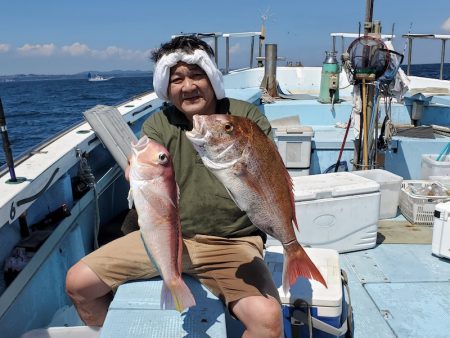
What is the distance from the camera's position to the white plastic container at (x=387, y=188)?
4.56m

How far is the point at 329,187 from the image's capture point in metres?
3.80

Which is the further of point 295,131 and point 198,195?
point 295,131

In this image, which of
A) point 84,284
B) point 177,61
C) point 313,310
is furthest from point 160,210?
point 313,310

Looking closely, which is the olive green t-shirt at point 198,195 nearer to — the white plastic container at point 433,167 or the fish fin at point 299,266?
the fish fin at point 299,266

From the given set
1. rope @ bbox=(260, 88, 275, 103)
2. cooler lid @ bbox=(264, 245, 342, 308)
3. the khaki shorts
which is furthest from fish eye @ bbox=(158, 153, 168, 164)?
rope @ bbox=(260, 88, 275, 103)

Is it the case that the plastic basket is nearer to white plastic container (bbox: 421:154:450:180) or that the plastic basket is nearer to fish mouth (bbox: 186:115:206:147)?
white plastic container (bbox: 421:154:450:180)

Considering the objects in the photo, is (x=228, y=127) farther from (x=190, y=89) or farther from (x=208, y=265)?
(x=208, y=265)

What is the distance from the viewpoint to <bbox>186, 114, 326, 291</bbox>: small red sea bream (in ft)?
5.32

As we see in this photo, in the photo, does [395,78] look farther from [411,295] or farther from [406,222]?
[411,295]

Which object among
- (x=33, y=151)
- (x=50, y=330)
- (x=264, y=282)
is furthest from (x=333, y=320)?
(x=33, y=151)

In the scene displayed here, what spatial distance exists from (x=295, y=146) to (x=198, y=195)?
11.5 ft

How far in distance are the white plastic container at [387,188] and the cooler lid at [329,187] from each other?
2.21ft

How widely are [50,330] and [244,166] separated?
1.45 m

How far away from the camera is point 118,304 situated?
79.7 inches
